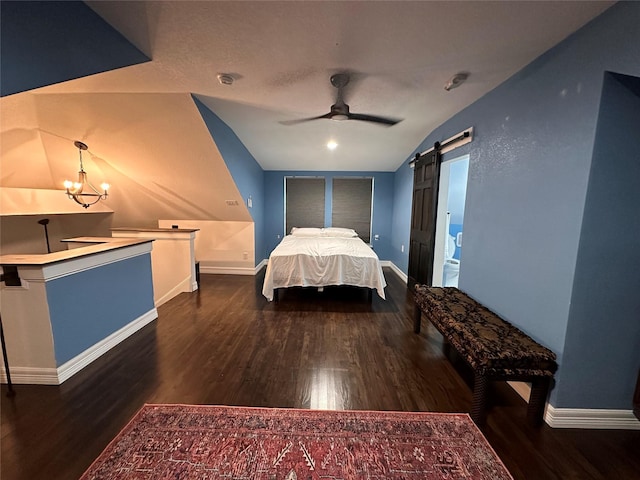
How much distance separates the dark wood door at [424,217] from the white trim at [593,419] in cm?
188

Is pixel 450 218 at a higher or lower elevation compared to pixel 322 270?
higher

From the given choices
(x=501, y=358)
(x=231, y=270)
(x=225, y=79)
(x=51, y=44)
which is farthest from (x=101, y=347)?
(x=501, y=358)

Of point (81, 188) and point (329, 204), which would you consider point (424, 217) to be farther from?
point (81, 188)

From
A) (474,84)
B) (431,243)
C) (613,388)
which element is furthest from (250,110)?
(613,388)

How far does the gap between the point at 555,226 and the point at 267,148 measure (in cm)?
374

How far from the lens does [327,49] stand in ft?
5.31

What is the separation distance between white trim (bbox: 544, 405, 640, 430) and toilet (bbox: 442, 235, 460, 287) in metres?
2.60

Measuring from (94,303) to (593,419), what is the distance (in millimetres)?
3586

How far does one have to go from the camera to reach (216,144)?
9.61ft

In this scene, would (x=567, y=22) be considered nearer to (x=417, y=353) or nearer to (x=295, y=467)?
(x=417, y=353)

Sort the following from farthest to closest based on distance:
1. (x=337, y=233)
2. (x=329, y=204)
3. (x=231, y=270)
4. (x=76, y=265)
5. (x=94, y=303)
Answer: (x=329, y=204) < (x=337, y=233) < (x=231, y=270) < (x=94, y=303) < (x=76, y=265)

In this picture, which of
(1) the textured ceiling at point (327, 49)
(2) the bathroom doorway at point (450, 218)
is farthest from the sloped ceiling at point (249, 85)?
(2) the bathroom doorway at point (450, 218)

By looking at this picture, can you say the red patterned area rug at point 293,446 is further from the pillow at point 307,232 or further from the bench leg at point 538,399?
the pillow at point 307,232

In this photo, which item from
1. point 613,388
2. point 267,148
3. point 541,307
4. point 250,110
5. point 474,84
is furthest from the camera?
point 267,148
